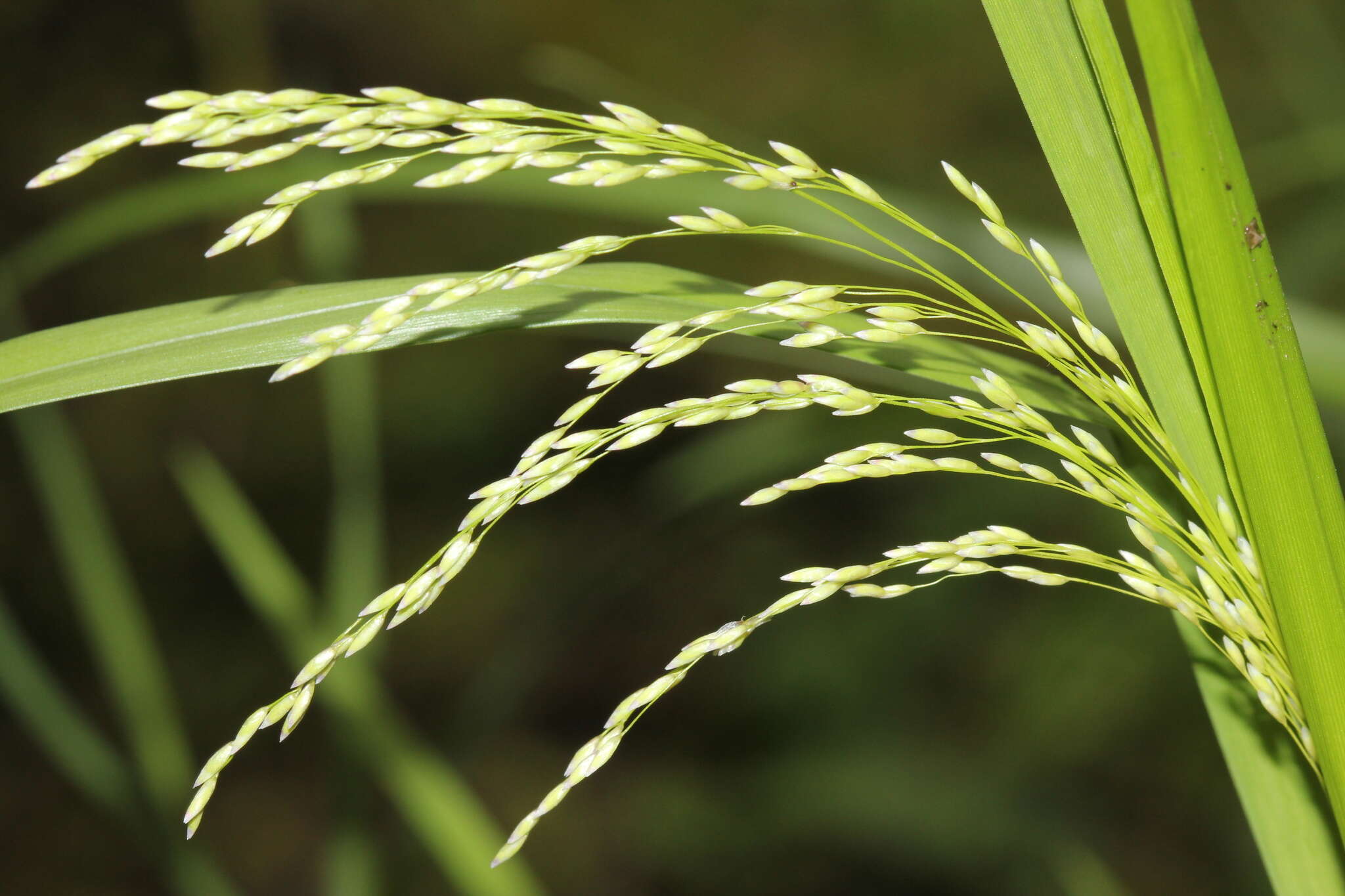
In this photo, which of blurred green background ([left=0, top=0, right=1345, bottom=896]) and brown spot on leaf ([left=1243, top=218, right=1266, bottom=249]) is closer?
brown spot on leaf ([left=1243, top=218, right=1266, bottom=249])

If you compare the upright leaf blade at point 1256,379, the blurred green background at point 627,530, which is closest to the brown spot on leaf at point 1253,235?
the upright leaf blade at point 1256,379

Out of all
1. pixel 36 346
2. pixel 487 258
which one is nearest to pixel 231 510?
pixel 36 346

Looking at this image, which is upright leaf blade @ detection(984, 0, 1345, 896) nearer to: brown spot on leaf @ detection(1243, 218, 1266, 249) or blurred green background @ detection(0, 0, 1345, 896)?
brown spot on leaf @ detection(1243, 218, 1266, 249)

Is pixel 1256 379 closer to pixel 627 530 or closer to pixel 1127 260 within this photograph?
pixel 1127 260

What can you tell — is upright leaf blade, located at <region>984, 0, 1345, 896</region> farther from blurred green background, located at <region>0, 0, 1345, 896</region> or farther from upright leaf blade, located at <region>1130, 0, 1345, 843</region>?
blurred green background, located at <region>0, 0, 1345, 896</region>

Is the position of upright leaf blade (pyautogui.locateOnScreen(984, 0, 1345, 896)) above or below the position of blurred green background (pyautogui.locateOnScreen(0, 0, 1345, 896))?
above

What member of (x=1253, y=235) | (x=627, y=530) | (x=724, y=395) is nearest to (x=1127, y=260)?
(x=1253, y=235)

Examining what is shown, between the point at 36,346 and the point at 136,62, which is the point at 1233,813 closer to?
the point at 36,346

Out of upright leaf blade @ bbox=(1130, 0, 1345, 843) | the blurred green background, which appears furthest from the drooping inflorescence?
the blurred green background

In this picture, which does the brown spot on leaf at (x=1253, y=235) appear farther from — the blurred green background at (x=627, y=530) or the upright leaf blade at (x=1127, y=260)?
the blurred green background at (x=627, y=530)

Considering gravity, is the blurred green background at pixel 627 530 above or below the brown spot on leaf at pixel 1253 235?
below
